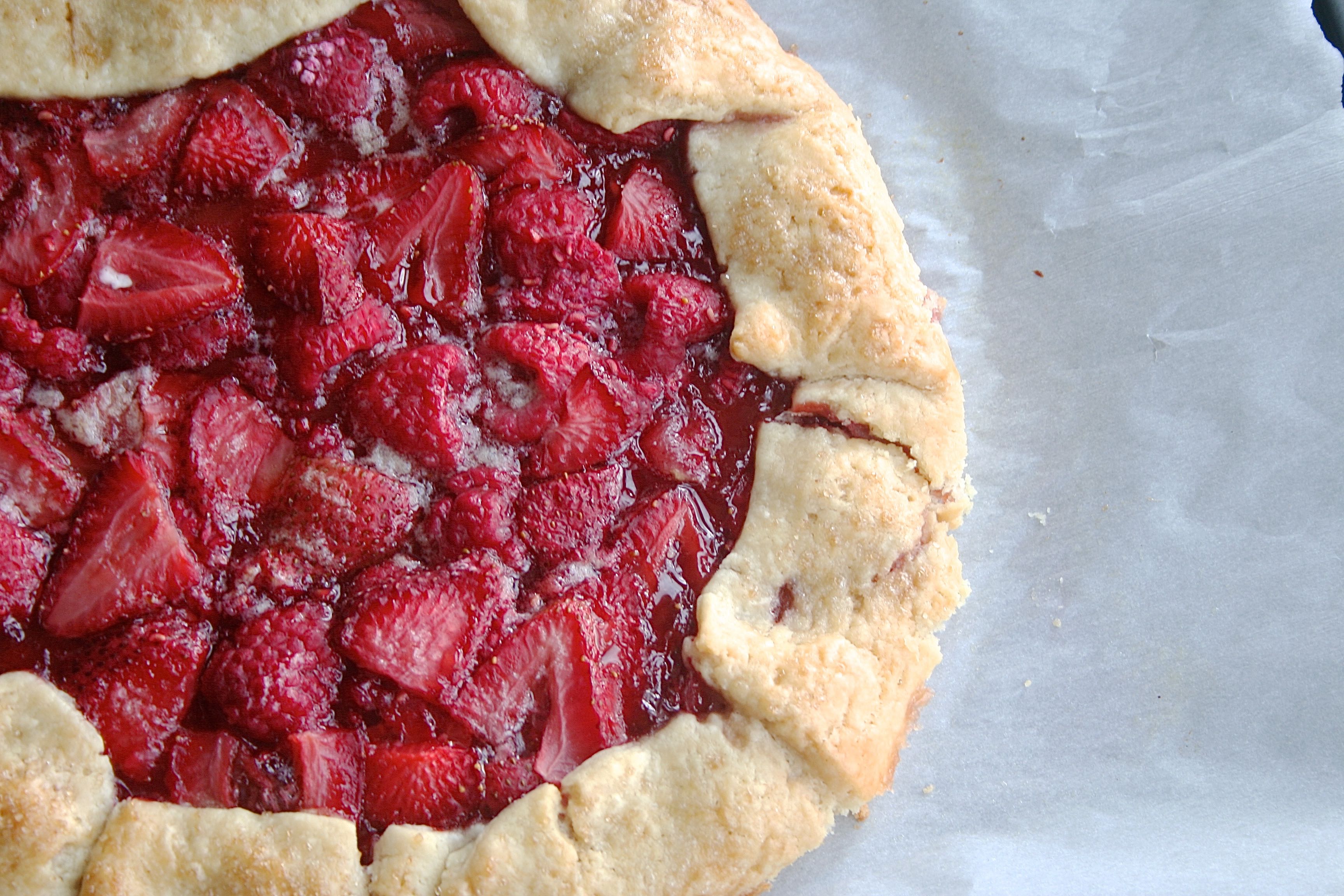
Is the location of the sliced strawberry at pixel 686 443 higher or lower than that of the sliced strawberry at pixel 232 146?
lower

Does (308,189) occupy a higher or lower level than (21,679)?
higher

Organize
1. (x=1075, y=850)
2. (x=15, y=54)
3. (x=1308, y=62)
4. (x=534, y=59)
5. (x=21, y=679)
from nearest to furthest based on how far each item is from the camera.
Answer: (x=21, y=679)
(x=15, y=54)
(x=534, y=59)
(x=1075, y=850)
(x=1308, y=62)

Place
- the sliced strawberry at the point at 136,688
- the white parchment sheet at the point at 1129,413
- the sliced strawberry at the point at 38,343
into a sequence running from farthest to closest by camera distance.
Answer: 1. the white parchment sheet at the point at 1129,413
2. the sliced strawberry at the point at 38,343
3. the sliced strawberry at the point at 136,688

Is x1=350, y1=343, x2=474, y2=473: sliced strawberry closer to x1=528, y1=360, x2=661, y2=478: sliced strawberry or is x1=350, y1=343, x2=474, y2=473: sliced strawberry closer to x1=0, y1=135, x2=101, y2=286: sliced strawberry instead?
x1=528, y1=360, x2=661, y2=478: sliced strawberry

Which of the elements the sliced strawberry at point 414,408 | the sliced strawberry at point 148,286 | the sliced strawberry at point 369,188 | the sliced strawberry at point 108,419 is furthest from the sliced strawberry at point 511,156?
the sliced strawberry at point 108,419

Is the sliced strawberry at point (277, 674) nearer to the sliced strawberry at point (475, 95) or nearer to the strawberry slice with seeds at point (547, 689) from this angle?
the strawberry slice with seeds at point (547, 689)

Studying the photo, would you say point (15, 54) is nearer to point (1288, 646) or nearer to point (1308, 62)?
point (1308, 62)

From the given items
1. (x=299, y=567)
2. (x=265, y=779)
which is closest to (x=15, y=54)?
(x=299, y=567)

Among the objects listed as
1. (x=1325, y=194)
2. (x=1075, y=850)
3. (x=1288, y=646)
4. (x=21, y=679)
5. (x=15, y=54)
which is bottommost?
(x=1075, y=850)
